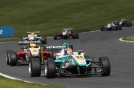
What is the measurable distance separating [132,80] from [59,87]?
268cm

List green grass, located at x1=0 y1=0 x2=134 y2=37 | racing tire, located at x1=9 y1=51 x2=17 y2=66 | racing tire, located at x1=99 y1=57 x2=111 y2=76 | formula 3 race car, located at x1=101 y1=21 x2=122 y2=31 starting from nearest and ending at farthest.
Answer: racing tire, located at x1=99 y1=57 x2=111 y2=76 < racing tire, located at x1=9 y1=51 x2=17 y2=66 < formula 3 race car, located at x1=101 y1=21 x2=122 y2=31 < green grass, located at x1=0 y1=0 x2=134 y2=37

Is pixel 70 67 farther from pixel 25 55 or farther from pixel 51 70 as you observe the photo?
pixel 25 55

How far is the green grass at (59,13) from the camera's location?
61.6 meters

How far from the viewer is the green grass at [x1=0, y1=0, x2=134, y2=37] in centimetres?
6164

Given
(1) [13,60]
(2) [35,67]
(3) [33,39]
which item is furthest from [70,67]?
(3) [33,39]

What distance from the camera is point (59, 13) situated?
230 ft

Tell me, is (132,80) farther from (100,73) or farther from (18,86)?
(18,86)

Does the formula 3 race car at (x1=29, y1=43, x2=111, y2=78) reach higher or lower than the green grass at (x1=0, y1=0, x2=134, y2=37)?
lower

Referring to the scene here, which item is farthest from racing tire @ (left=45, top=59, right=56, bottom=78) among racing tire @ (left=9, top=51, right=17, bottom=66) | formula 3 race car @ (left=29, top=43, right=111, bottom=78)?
racing tire @ (left=9, top=51, right=17, bottom=66)

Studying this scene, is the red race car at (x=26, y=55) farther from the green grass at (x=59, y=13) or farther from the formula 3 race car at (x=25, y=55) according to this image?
the green grass at (x=59, y=13)

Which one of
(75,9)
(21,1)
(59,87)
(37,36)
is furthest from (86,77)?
(21,1)

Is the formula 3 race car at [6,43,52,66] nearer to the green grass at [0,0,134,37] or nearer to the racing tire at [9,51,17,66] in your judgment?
the racing tire at [9,51,17,66]

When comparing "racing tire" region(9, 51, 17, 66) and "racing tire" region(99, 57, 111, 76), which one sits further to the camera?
"racing tire" region(9, 51, 17, 66)

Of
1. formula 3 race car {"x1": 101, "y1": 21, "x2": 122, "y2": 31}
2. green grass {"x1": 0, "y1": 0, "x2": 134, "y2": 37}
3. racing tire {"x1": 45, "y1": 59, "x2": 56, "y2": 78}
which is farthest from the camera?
green grass {"x1": 0, "y1": 0, "x2": 134, "y2": 37}
